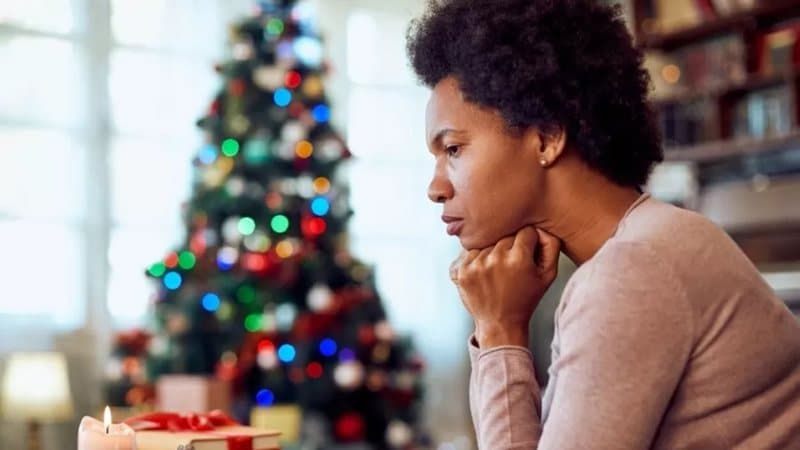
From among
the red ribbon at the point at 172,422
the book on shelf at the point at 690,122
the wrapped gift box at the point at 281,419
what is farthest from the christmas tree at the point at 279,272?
the red ribbon at the point at 172,422

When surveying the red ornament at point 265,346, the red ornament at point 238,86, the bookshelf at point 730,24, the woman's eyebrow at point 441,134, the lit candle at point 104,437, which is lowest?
the red ornament at point 265,346

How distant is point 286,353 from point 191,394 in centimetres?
75

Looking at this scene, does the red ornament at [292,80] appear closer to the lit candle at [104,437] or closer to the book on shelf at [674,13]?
the book on shelf at [674,13]

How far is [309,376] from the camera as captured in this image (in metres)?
4.29

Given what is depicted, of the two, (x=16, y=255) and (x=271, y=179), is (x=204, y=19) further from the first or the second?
(x=16, y=255)

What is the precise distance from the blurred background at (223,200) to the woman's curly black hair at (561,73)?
2956mm

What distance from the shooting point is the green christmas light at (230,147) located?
443 cm

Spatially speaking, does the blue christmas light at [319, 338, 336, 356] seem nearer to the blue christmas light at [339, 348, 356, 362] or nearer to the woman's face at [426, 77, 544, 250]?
the blue christmas light at [339, 348, 356, 362]

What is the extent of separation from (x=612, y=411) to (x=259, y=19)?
387cm

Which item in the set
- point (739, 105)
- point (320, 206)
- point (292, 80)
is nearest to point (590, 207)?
point (320, 206)

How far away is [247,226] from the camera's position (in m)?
4.38

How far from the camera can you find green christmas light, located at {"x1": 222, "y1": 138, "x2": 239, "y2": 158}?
443cm

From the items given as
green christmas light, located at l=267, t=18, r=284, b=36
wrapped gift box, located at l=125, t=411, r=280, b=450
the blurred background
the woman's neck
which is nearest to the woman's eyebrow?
the woman's neck

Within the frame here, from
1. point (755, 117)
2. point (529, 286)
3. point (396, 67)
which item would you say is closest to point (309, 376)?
point (396, 67)
